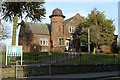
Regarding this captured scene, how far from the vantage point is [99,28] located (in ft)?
88.7

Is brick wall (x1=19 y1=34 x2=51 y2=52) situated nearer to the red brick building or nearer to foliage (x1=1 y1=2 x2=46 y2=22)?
the red brick building

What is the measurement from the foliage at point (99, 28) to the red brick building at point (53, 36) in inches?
207

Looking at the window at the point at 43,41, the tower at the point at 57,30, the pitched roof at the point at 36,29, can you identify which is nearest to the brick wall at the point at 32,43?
the window at the point at 43,41

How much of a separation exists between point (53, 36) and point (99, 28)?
10.8 metres

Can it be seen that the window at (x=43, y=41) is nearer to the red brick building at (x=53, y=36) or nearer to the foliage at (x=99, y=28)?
the red brick building at (x=53, y=36)

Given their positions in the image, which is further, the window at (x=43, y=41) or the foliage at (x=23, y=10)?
the window at (x=43, y=41)

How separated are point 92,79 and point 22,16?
12.5 meters

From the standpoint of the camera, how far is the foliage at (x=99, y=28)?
26.7 metres

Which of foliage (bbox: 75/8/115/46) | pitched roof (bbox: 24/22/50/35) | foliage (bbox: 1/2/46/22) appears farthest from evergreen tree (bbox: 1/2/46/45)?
pitched roof (bbox: 24/22/50/35)

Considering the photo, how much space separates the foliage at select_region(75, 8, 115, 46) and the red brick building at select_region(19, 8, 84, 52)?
5261mm

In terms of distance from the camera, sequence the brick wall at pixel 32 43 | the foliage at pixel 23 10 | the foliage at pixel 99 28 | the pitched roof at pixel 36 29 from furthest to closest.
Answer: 1. the pitched roof at pixel 36 29
2. the brick wall at pixel 32 43
3. the foliage at pixel 99 28
4. the foliage at pixel 23 10

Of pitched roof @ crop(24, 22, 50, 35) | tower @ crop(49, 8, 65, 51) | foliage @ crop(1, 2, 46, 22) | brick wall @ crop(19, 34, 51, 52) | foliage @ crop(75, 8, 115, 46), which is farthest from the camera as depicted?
pitched roof @ crop(24, 22, 50, 35)

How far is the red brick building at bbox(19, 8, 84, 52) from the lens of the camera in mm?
32625

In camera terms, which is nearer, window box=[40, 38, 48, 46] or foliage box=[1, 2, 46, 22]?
foliage box=[1, 2, 46, 22]
